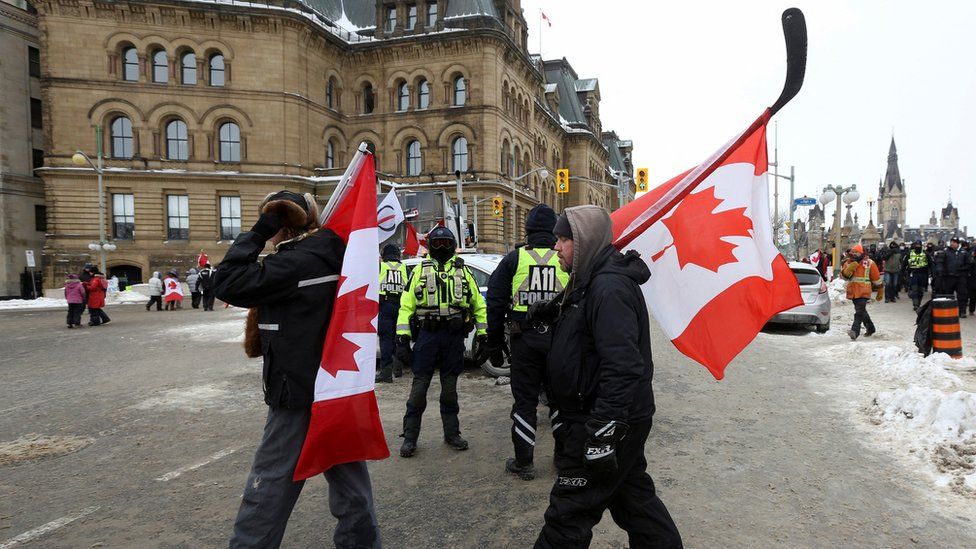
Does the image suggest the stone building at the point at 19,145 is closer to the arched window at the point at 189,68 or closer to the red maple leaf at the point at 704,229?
the arched window at the point at 189,68

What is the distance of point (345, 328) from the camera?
292 centimetres

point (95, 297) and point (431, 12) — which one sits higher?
point (431, 12)

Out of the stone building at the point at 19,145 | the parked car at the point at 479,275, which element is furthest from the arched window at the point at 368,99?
the parked car at the point at 479,275

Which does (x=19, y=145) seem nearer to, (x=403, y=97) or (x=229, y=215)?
(x=229, y=215)

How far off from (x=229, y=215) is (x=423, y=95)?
1710 centimetres

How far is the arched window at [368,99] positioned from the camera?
43263 mm

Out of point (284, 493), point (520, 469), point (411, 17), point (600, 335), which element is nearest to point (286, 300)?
point (284, 493)

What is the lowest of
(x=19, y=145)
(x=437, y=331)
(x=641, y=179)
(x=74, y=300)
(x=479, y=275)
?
(x=74, y=300)

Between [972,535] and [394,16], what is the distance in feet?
153

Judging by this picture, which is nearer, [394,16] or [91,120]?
[91,120]

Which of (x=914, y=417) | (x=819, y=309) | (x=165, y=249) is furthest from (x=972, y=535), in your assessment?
(x=165, y=249)

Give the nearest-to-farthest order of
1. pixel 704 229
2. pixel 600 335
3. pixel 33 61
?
1. pixel 600 335
2. pixel 704 229
3. pixel 33 61

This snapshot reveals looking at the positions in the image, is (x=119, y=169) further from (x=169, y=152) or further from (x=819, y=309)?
(x=819, y=309)

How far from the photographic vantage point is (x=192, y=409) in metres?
6.76
